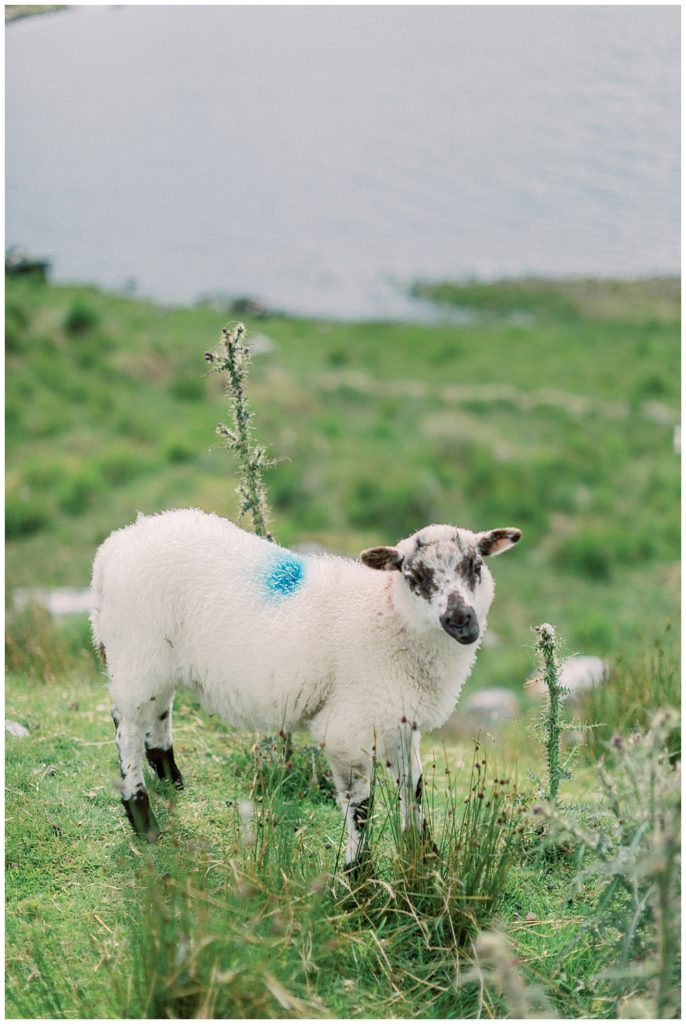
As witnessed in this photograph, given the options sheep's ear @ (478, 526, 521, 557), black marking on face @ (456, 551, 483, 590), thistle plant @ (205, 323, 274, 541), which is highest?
thistle plant @ (205, 323, 274, 541)

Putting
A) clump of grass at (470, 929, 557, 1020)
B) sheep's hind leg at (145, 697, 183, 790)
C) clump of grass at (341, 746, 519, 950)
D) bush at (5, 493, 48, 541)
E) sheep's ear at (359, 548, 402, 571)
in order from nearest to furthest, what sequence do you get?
clump of grass at (470, 929, 557, 1020) → clump of grass at (341, 746, 519, 950) → sheep's ear at (359, 548, 402, 571) → sheep's hind leg at (145, 697, 183, 790) → bush at (5, 493, 48, 541)

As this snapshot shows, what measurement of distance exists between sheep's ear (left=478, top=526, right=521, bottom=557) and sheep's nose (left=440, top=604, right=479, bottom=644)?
0.49 metres

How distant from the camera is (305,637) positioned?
516 centimetres

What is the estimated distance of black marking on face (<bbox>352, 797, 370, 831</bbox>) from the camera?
5.14m

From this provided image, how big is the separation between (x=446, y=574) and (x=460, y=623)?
259 mm

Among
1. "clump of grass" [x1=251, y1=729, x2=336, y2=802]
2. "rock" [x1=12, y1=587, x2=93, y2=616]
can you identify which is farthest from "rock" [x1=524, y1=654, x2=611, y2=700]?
"rock" [x1=12, y1=587, x2=93, y2=616]

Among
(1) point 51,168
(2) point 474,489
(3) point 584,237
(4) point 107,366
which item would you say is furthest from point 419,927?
(1) point 51,168

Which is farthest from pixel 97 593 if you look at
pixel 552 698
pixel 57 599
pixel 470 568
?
pixel 57 599

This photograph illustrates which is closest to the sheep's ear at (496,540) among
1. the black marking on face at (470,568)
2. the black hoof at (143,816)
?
the black marking on face at (470,568)

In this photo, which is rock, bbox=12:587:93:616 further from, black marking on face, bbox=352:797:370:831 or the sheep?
black marking on face, bbox=352:797:370:831

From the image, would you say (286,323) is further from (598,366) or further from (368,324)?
(598,366)

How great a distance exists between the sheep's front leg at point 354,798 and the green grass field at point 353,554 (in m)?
0.16

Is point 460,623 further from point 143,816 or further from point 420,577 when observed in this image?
point 143,816

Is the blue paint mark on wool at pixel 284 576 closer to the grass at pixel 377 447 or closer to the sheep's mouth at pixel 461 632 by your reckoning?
the sheep's mouth at pixel 461 632
